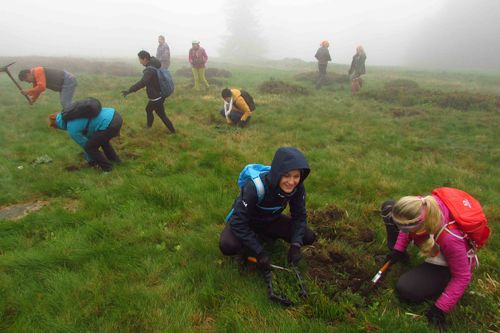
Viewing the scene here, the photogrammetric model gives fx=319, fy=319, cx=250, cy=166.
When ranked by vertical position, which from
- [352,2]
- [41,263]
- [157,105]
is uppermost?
[352,2]

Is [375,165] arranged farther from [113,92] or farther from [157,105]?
[113,92]

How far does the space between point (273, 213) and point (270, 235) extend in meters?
0.39

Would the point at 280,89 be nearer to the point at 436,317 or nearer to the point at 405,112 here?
the point at 405,112

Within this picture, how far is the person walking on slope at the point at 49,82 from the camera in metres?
8.56

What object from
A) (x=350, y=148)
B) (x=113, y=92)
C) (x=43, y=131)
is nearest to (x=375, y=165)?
(x=350, y=148)

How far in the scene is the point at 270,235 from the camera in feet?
14.0

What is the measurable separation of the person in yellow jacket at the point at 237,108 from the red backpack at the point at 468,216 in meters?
7.37

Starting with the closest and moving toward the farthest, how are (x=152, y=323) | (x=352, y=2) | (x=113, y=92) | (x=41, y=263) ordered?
(x=152, y=323), (x=41, y=263), (x=113, y=92), (x=352, y=2)

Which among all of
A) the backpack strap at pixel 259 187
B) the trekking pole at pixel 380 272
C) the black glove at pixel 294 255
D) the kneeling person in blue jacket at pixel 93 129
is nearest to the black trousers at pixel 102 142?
the kneeling person in blue jacket at pixel 93 129

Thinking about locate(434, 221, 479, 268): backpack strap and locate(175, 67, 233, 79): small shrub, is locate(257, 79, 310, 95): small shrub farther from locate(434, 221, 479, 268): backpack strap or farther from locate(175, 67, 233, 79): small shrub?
locate(434, 221, 479, 268): backpack strap

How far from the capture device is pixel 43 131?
8.98 m

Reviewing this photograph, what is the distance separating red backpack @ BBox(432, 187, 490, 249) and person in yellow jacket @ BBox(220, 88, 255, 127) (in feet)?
24.2

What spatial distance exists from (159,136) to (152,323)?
20.7 feet

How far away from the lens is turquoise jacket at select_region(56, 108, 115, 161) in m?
6.24
